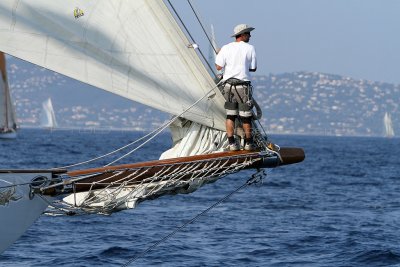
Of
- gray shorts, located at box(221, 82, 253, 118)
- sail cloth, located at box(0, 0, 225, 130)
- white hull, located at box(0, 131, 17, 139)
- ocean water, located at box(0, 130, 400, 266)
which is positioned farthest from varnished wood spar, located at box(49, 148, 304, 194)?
white hull, located at box(0, 131, 17, 139)

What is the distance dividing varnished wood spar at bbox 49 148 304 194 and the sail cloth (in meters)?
0.72

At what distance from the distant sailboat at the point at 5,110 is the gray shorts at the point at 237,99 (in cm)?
7570

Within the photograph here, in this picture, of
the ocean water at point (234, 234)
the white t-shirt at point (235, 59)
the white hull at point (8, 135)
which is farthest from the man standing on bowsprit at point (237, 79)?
the white hull at point (8, 135)

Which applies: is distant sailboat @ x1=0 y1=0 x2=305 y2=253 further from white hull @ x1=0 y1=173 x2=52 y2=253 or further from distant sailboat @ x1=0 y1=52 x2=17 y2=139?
distant sailboat @ x1=0 y1=52 x2=17 y2=139

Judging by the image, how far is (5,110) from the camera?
318 ft

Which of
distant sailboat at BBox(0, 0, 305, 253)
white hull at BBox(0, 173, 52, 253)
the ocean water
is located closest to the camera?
white hull at BBox(0, 173, 52, 253)

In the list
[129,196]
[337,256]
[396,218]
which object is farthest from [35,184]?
[396,218]

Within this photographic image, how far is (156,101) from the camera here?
13.4 m

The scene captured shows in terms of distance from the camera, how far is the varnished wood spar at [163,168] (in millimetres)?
13078

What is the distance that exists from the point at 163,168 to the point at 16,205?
1832mm

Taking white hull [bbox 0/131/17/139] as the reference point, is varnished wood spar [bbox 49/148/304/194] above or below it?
below

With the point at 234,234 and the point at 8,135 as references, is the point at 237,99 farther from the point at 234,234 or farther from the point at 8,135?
the point at 8,135

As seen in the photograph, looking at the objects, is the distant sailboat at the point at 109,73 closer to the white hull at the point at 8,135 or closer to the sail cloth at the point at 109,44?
the sail cloth at the point at 109,44

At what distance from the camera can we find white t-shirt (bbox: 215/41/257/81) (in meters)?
14.0
